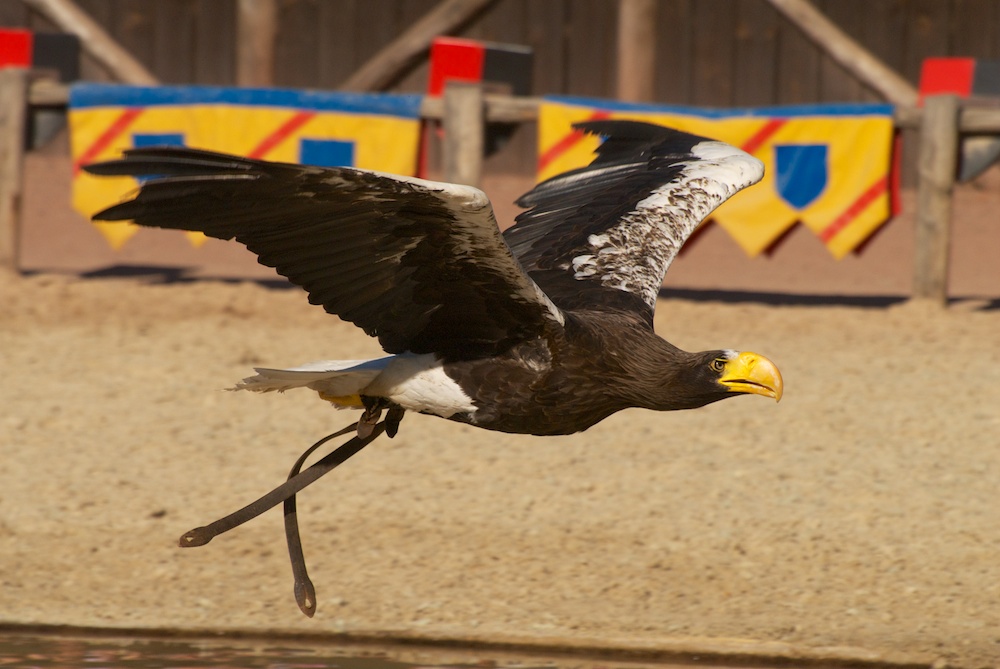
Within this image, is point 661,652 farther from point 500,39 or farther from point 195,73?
point 195,73

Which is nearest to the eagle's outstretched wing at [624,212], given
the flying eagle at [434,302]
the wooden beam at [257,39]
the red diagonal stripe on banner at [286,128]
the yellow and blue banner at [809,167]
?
the flying eagle at [434,302]

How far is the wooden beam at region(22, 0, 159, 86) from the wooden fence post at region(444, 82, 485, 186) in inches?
103

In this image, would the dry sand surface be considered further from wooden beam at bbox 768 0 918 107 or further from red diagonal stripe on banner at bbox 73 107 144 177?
wooden beam at bbox 768 0 918 107

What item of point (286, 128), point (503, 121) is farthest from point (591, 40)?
point (286, 128)

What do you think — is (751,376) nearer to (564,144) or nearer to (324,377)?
(324,377)

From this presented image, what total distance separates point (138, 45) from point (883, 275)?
7122mm

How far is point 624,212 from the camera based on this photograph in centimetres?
608

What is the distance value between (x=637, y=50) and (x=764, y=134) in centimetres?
138

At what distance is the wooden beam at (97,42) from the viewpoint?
12.3 m

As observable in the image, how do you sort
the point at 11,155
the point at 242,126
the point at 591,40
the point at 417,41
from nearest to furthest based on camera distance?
the point at 242,126, the point at 11,155, the point at 417,41, the point at 591,40

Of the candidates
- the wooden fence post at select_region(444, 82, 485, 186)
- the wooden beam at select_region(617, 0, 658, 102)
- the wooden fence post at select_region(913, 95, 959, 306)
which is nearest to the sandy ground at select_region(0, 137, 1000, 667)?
the wooden fence post at select_region(913, 95, 959, 306)

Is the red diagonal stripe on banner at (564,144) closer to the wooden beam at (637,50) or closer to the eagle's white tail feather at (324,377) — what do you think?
the wooden beam at (637,50)

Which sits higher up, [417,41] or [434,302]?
[417,41]

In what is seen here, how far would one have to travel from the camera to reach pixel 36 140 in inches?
457
